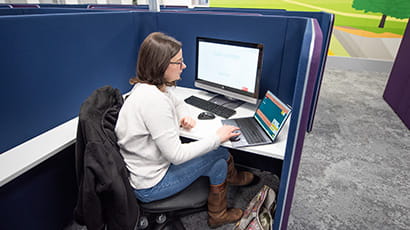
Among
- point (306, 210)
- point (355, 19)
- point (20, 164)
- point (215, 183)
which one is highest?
point (355, 19)

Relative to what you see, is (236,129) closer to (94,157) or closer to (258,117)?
(258,117)

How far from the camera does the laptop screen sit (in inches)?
41.8

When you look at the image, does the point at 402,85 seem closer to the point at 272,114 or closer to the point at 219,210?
the point at 272,114

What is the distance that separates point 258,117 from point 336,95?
2689 mm

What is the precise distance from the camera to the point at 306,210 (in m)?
1.56

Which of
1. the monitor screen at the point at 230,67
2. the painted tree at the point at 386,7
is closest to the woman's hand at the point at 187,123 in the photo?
the monitor screen at the point at 230,67

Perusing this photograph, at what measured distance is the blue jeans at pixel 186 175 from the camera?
103 cm

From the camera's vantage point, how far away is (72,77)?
1.30 m

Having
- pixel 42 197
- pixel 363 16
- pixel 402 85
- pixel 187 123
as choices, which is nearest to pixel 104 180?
pixel 187 123

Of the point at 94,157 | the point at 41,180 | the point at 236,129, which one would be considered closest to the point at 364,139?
the point at 236,129

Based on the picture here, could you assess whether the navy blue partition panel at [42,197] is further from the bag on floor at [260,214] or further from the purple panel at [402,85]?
the purple panel at [402,85]

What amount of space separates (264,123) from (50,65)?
1071mm

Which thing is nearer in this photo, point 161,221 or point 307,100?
point 307,100

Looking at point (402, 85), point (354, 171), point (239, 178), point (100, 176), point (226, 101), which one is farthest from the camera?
point (402, 85)
